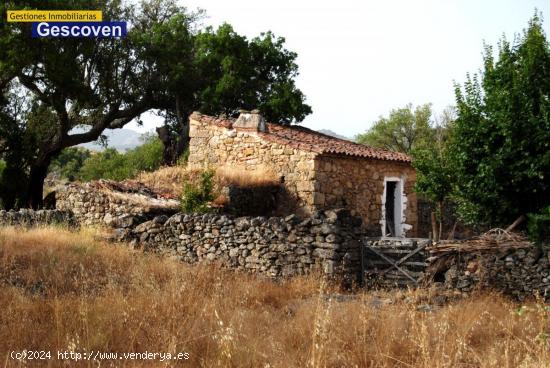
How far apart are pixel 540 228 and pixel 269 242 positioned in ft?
17.2

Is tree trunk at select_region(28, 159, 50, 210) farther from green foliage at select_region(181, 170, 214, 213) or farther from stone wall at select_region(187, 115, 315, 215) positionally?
green foliage at select_region(181, 170, 214, 213)

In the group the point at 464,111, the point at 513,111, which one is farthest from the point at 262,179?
the point at 513,111

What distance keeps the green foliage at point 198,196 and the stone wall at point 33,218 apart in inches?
124

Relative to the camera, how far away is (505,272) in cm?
1010

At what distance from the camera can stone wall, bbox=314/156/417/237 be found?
1611 cm

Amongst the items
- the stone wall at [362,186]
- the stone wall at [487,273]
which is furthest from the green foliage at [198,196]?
the stone wall at [487,273]

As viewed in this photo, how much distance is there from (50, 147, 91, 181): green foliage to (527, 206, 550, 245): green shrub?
37427 millimetres

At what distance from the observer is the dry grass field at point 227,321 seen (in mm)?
5160

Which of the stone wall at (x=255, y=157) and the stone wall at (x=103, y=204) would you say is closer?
the stone wall at (x=103, y=204)

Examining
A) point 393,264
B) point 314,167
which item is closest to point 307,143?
point 314,167

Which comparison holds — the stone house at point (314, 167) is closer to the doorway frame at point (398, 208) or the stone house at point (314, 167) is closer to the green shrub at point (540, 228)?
the doorway frame at point (398, 208)

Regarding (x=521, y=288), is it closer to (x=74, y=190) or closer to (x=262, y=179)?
(x=262, y=179)

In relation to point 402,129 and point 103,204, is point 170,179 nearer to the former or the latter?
point 103,204

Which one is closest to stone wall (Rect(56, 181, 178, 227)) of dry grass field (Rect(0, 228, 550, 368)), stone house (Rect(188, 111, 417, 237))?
stone house (Rect(188, 111, 417, 237))
